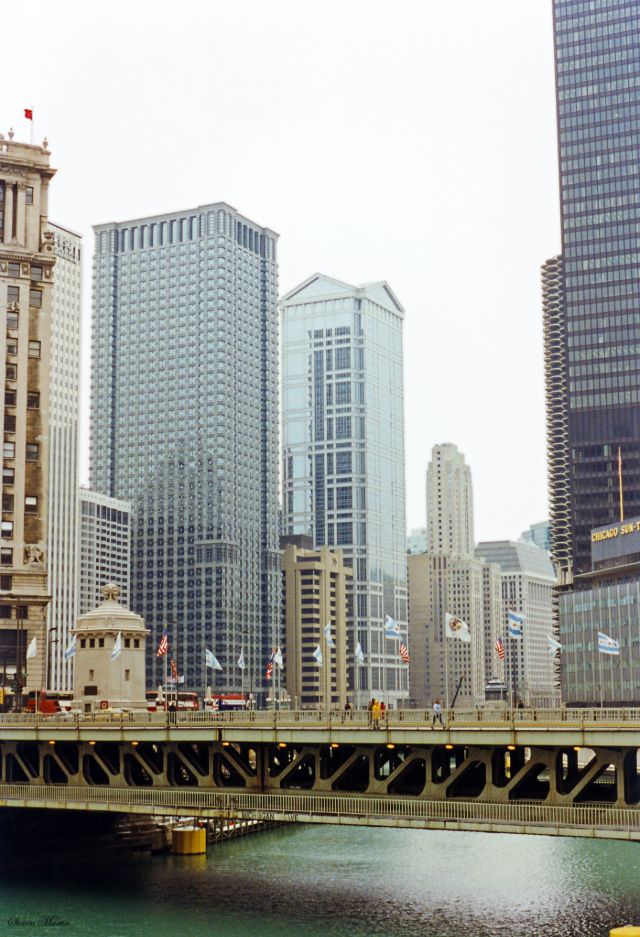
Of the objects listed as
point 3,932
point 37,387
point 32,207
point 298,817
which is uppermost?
point 32,207

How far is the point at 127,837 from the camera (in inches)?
4181

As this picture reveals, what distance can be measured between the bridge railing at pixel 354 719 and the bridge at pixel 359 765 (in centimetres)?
10

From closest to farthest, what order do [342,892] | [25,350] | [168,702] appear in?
[342,892] < [168,702] < [25,350]

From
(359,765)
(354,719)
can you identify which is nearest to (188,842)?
(359,765)

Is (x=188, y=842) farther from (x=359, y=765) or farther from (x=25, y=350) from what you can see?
(x=25, y=350)

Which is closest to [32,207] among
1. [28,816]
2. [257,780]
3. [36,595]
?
[36,595]

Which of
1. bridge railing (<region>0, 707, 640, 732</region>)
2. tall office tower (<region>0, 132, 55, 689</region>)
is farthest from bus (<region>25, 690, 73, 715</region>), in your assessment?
bridge railing (<region>0, 707, 640, 732</region>)

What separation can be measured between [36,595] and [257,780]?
183 feet

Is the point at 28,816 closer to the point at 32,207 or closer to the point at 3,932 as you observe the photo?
the point at 3,932

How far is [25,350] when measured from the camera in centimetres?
13438

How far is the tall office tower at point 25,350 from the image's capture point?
130625 millimetres

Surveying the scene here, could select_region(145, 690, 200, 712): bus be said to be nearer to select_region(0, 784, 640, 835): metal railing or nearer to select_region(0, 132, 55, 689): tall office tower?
select_region(0, 132, 55, 689): tall office tower

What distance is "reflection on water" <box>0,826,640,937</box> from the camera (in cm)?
7338

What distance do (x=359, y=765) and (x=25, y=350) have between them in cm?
6530
